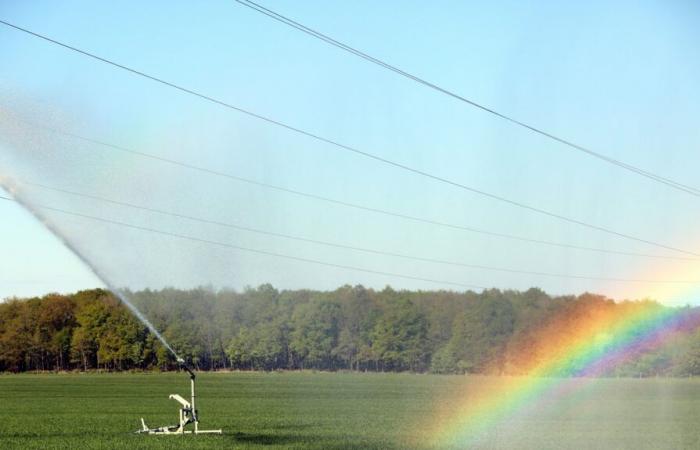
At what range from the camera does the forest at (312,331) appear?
6981 centimetres

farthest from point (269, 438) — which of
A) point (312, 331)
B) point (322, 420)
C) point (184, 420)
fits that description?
point (312, 331)

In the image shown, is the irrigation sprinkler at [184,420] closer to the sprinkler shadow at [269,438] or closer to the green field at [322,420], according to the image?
the green field at [322,420]

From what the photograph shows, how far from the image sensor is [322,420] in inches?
2189

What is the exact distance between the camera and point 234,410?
65.8 m

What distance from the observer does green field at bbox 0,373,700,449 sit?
1578 inches

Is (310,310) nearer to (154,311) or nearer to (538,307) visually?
(538,307)

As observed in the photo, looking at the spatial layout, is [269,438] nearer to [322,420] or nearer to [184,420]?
[184,420]

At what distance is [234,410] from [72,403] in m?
15.1

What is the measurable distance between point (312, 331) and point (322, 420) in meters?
81.3

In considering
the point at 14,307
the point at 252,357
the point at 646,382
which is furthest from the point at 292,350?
the point at 14,307

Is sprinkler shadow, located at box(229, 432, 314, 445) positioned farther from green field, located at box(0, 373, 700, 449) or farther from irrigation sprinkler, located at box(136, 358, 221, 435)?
irrigation sprinkler, located at box(136, 358, 221, 435)

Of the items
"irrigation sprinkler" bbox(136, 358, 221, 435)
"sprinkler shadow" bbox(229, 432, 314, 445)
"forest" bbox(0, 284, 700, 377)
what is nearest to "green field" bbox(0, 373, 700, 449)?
"sprinkler shadow" bbox(229, 432, 314, 445)

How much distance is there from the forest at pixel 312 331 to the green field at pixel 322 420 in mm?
5516

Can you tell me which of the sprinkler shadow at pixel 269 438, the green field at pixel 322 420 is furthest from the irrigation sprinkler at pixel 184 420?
the sprinkler shadow at pixel 269 438
